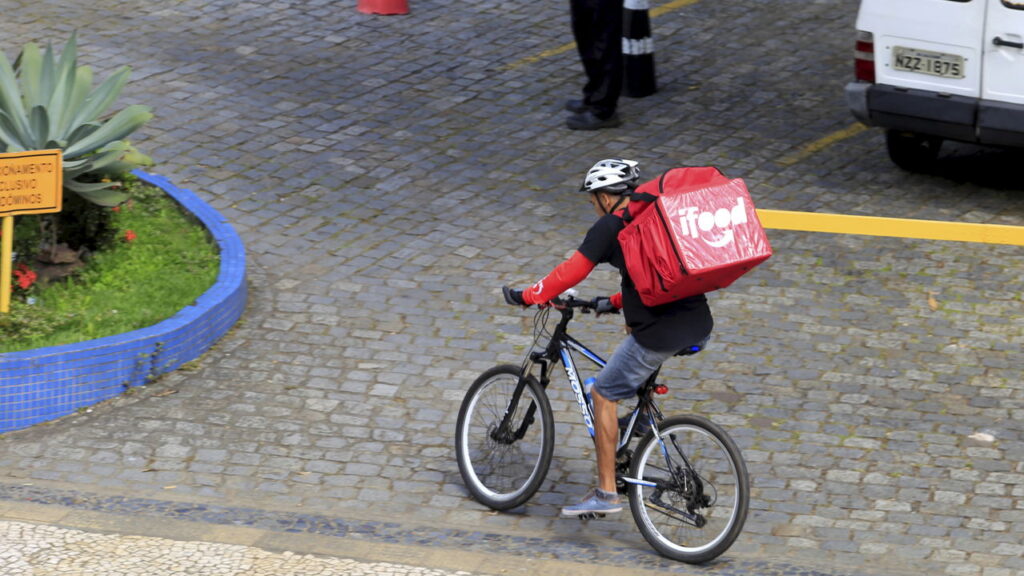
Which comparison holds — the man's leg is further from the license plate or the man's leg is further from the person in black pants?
the person in black pants

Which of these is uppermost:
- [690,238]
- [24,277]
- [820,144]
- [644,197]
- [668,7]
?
[644,197]

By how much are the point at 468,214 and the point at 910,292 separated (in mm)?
3063

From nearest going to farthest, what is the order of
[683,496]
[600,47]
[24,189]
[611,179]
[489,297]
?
1. [611,179]
2. [683,496]
3. [24,189]
4. [489,297]
5. [600,47]

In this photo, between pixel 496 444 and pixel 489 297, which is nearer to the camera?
pixel 496 444

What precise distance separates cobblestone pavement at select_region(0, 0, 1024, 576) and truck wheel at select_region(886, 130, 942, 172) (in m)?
0.18

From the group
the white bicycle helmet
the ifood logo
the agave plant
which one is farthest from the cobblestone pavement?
the white bicycle helmet

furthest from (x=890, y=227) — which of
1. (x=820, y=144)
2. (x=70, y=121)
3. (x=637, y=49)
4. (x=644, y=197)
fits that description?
(x=70, y=121)

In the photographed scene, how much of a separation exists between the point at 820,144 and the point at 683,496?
570cm

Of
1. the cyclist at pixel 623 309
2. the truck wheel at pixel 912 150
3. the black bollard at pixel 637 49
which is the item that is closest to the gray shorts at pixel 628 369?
the cyclist at pixel 623 309

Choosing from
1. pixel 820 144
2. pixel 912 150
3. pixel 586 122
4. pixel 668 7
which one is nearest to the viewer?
pixel 912 150

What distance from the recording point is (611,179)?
6.02 m

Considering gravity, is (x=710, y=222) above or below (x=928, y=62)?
above

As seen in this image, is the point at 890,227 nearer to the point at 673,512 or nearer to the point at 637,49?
the point at 637,49

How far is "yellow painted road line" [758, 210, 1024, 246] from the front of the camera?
9.38m
